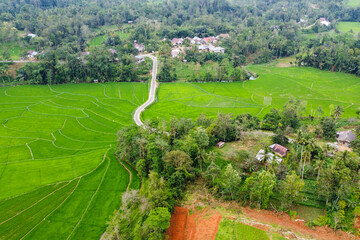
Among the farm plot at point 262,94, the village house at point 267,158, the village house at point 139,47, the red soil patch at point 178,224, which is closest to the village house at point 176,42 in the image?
the village house at point 139,47

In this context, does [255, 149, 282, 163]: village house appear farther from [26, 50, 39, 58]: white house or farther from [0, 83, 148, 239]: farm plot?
[26, 50, 39, 58]: white house

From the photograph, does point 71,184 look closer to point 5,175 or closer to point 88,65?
point 5,175

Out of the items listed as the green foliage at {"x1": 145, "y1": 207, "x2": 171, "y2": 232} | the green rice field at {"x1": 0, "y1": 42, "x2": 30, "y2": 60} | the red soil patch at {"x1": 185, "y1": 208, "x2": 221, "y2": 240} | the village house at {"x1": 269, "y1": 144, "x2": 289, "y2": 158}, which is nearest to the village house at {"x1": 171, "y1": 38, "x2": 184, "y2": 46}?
the green rice field at {"x1": 0, "y1": 42, "x2": 30, "y2": 60}

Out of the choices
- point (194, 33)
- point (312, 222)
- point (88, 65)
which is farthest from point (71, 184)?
point (194, 33)

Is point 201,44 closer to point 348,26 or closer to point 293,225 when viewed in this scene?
point 348,26

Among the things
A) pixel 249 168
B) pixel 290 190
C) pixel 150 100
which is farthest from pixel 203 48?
pixel 290 190

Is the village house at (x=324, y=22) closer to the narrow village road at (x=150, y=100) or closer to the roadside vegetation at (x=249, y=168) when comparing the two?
the narrow village road at (x=150, y=100)
